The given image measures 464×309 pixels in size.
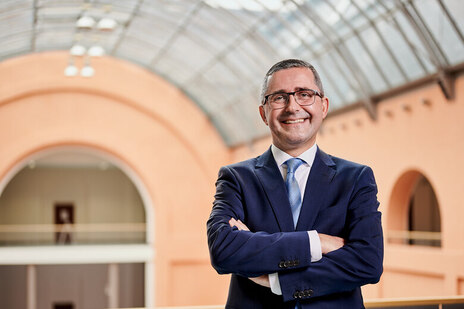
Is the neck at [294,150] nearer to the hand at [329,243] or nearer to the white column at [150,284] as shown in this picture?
the hand at [329,243]

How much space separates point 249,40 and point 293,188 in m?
27.5

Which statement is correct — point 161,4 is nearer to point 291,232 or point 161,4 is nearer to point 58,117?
point 58,117

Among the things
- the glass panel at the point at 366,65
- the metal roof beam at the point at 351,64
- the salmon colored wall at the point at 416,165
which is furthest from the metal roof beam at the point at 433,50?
the metal roof beam at the point at 351,64

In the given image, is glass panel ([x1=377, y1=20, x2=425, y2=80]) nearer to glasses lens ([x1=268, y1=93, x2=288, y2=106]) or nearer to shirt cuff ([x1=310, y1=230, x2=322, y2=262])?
glasses lens ([x1=268, y1=93, x2=288, y2=106])

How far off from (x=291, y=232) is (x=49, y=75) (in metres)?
34.3

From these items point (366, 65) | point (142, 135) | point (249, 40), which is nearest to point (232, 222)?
point (366, 65)

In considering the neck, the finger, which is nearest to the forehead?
the neck

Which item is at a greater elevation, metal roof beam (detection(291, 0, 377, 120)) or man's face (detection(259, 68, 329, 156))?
metal roof beam (detection(291, 0, 377, 120))

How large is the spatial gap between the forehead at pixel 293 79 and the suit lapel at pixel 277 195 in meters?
0.55

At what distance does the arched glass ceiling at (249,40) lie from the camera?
20031mm

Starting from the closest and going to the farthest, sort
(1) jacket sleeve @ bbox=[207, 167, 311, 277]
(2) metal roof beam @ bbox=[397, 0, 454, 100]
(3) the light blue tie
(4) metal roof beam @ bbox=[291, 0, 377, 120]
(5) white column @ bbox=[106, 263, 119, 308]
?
(1) jacket sleeve @ bbox=[207, 167, 311, 277], (3) the light blue tie, (2) metal roof beam @ bbox=[397, 0, 454, 100], (4) metal roof beam @ bbox=[291, 0, 377, 120], (5) white column @ bbox=[106, 263, 119, 308]

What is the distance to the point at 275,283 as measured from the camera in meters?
4.08

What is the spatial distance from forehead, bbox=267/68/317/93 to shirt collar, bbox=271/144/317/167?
0.43 meters

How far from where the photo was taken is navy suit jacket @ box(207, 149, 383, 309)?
4059 mm
